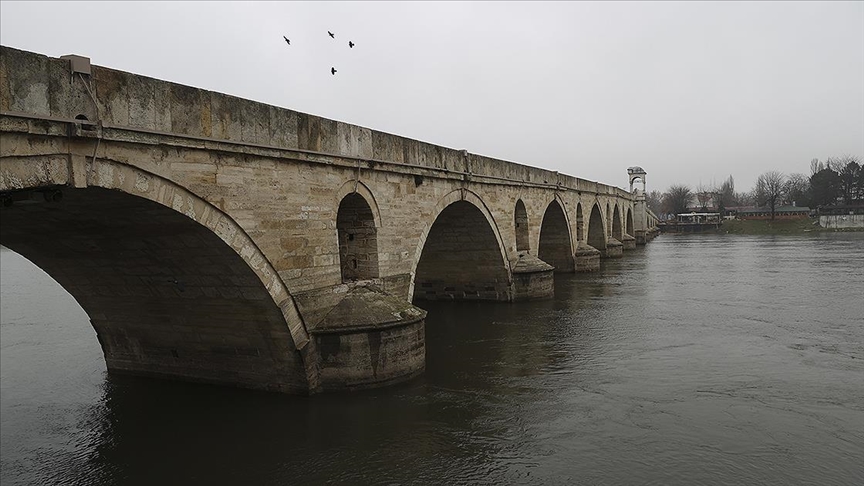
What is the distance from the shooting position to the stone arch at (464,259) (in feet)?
48.2

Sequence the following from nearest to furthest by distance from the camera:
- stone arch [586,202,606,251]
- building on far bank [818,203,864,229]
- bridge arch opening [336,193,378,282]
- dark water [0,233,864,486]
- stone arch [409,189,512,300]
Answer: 1. dark water [0,233,864,486]
2. bridge arch opening [336,193,378,282]
3. stone arch [409,189,512,300]
4. stone arch [586,202,606,251]
5. building on far bank [818,203,864,229]

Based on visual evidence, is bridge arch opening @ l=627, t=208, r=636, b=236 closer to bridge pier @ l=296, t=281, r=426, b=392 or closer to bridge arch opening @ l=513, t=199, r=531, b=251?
bridge arch opening @ l=513, t=199, r=531, b=251

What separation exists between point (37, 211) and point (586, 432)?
643 centimetres

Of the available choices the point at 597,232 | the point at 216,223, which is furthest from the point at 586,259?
the point at 216,223

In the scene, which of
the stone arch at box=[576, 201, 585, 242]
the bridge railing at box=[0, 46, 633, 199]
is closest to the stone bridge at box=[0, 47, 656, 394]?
the bridge railing at box=[0, 46, 633, 199]

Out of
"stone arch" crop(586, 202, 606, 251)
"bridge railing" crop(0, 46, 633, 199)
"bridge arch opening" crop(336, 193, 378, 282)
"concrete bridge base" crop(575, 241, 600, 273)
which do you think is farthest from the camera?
"stone arch" crop(586, 202, 606, 251)

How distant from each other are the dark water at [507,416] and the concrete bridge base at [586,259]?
32.3ft

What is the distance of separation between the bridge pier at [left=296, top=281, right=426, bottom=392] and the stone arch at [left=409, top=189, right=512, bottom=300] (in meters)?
5.94

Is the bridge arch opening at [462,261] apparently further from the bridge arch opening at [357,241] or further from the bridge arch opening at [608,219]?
the bridge arch opening at [608,219]

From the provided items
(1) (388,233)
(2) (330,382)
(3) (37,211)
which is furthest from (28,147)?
(1) (388,233)

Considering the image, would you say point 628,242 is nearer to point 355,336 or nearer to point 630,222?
point 630,222

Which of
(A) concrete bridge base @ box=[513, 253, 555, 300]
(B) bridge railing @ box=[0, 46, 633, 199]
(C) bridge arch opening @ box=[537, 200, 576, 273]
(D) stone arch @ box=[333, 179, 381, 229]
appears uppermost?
(B) bridge railing @ box=[0, 46, 633, 199]

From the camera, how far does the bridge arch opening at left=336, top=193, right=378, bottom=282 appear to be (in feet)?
31.4

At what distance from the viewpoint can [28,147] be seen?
4801 millimetres
